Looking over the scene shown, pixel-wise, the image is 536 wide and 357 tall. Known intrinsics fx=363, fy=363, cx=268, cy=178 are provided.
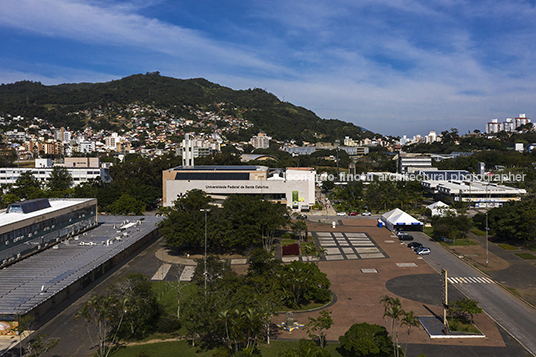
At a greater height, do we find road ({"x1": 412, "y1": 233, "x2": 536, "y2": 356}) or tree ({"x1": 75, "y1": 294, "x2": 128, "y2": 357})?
tree ({"x1": 75, "y1": 294, "x2": 128, "y2": 357})

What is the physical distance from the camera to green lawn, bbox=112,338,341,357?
18.5 m

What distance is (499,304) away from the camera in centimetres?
2444

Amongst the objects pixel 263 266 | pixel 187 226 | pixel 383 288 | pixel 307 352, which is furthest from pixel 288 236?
pixel 307 352

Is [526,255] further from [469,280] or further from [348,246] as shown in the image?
[348,246]

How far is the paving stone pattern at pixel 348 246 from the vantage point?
36062 millimetres

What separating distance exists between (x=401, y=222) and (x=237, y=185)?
2516cm

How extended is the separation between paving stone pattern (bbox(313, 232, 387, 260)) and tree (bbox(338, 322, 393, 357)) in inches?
674

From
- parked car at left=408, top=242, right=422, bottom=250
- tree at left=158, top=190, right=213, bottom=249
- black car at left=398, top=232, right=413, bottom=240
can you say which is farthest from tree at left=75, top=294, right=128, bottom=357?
black car at left=398, top=232, right=413, bottom=240

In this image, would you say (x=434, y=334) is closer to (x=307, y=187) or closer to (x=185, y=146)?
(x=307, y=187)

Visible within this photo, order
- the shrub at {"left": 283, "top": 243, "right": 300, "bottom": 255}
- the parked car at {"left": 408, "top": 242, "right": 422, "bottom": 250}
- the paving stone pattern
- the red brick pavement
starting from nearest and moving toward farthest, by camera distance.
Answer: the red brick pavement, the paving stone pattern, the shrub at {"left": 283, "top": 243, "right": 300, "bottom": 255}, the parked car at {"left": 408, "top": 242, "right": 422, "bottom": 250}

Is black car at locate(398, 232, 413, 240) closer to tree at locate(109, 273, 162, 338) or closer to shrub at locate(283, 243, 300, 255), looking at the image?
shrub at locate(283, 243, 300, 255)

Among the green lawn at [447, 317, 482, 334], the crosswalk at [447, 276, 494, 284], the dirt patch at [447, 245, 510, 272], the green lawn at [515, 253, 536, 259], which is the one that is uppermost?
the green lawn at [515, 253, 536, 259]

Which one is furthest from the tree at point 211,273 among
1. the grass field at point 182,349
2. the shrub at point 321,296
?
the shrub at point 321,296

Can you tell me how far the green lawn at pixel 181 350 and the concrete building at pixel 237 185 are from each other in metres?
38.4
